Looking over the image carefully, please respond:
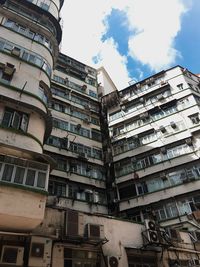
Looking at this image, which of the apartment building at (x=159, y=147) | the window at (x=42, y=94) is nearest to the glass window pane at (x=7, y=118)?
the window at (x=42, y=94)

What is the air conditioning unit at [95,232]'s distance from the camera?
1127 cm

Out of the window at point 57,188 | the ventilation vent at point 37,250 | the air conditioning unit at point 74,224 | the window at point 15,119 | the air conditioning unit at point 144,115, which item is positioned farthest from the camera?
the air conditioning unit at point 144,115

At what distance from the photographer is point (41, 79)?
1548 centimetres

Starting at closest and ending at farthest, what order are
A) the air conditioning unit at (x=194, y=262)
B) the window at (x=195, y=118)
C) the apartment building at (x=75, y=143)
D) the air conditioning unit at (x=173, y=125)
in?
the air conditioning unit at (x=194, y=262) → the apartment building at (x=75, y=143) → the window at (x=195, y=118) → the air conditioning unit at (x=173, y=125)

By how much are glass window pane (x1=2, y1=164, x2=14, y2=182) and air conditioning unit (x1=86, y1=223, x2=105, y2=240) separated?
172 inches

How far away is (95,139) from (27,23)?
14129mm

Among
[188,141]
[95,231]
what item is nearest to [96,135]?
[188,141]

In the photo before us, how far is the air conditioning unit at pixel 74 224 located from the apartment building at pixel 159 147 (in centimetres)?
991

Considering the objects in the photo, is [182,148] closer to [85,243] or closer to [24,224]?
[85,243]

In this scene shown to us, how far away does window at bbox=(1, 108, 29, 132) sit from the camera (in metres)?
12.2

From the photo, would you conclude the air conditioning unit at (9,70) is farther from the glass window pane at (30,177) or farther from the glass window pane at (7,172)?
the glass window pane at (30,177)

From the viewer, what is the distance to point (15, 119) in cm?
1257

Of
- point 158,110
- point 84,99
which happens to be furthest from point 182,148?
point 84,99

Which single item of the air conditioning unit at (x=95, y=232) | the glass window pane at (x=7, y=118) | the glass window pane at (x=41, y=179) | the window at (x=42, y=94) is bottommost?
the air conditioning unit at (x=95, y=232)
